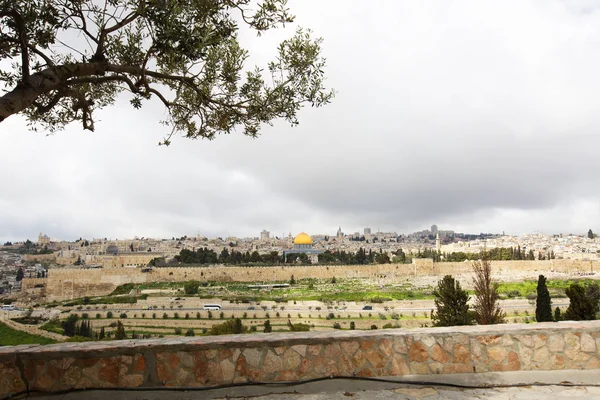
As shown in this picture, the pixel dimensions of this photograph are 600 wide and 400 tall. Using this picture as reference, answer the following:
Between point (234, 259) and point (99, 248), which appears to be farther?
point (99, 248)

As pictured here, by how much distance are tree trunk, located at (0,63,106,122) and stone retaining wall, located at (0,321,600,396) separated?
2149mm

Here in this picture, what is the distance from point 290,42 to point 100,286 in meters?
66.8

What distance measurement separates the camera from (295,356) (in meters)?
3.74

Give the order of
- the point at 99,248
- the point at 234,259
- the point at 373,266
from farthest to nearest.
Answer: the point at 99,248, the point at 234,259, the point at 373,266

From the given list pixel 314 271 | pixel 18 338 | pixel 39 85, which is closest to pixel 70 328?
pixel 18 338

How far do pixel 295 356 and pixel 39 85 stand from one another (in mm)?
3567

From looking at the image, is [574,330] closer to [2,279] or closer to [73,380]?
[73,380]

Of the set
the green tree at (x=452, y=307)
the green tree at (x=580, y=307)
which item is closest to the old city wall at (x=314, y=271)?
the green tree at (x=452, y=307)

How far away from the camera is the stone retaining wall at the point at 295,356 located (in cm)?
355

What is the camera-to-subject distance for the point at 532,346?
3936 millimetres

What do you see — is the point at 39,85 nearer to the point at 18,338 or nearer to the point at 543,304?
the point at 543,304

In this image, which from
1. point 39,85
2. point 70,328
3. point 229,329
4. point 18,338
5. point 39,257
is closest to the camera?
point 39,85

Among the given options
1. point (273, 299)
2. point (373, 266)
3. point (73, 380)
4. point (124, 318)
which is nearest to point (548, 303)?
point (73, 380)

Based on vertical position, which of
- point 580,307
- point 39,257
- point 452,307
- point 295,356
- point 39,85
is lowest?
point 39,257
